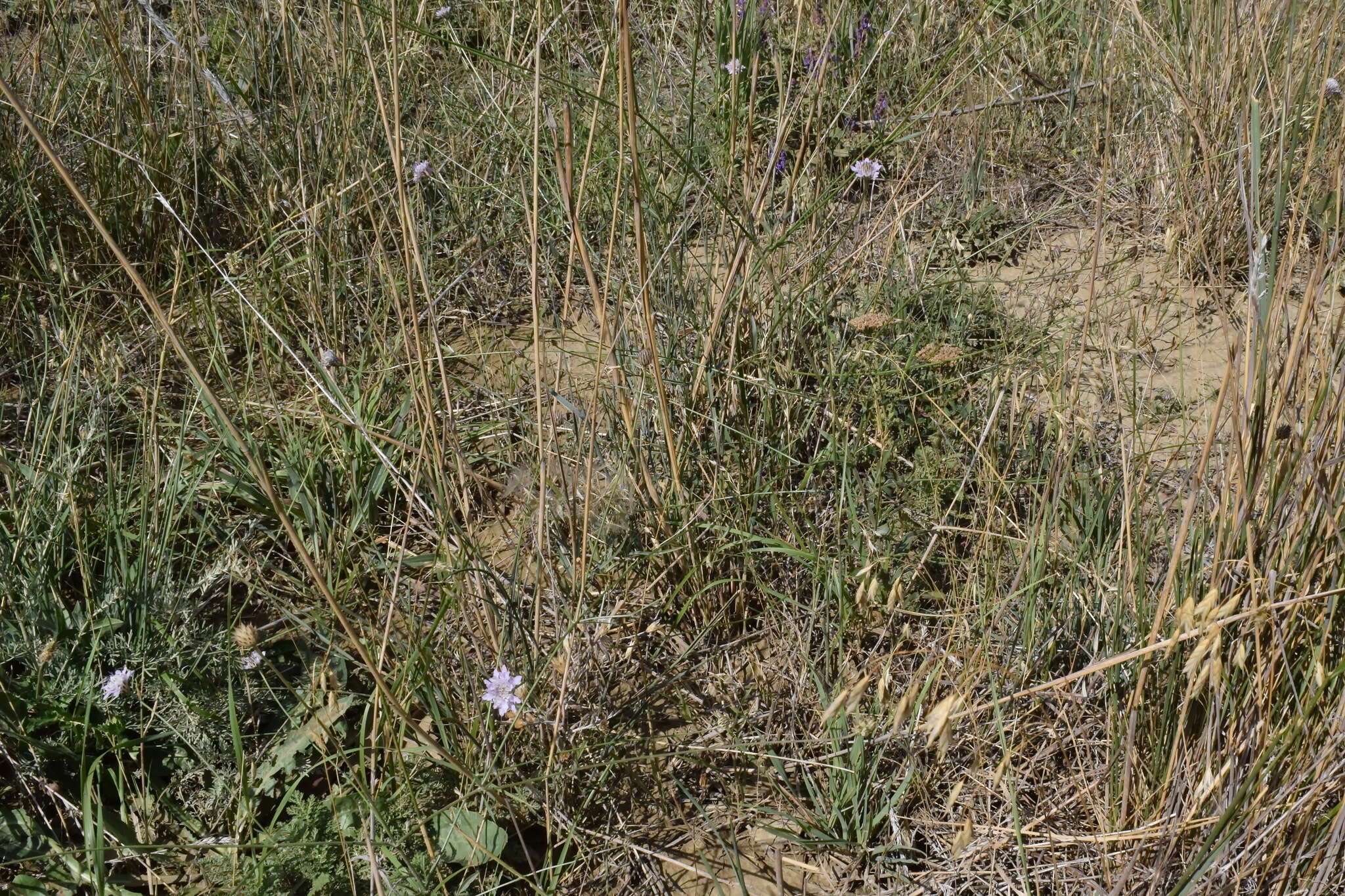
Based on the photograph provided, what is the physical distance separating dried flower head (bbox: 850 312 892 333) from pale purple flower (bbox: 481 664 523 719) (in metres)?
1.01

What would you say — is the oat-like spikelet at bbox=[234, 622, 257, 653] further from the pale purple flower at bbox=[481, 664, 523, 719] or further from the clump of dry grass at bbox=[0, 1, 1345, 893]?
the pale purple flower at bbox=[481, 664, 523, 719]

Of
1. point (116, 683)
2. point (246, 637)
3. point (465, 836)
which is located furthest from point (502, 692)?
point (116, 683)

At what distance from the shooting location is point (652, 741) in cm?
171

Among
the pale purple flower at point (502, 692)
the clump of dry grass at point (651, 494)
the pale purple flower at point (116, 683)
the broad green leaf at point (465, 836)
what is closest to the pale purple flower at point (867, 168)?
the clump of dry grass at point (651, 494)

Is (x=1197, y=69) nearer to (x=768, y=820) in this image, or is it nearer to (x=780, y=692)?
(x=780, y=692)

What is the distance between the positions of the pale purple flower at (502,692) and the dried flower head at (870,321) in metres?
1.01

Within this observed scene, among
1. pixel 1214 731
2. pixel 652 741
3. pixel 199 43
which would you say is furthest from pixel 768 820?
pixel 199 43

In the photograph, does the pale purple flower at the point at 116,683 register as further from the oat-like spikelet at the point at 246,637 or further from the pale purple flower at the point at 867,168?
the pale purple flower at the point at 867,168

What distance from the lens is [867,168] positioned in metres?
2.70

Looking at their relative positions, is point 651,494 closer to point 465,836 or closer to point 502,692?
point 502,692

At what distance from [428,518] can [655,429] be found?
468 millimetres

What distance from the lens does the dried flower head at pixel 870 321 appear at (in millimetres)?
2178

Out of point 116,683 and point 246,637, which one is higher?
point 246,637

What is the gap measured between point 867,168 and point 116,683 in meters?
1.98
